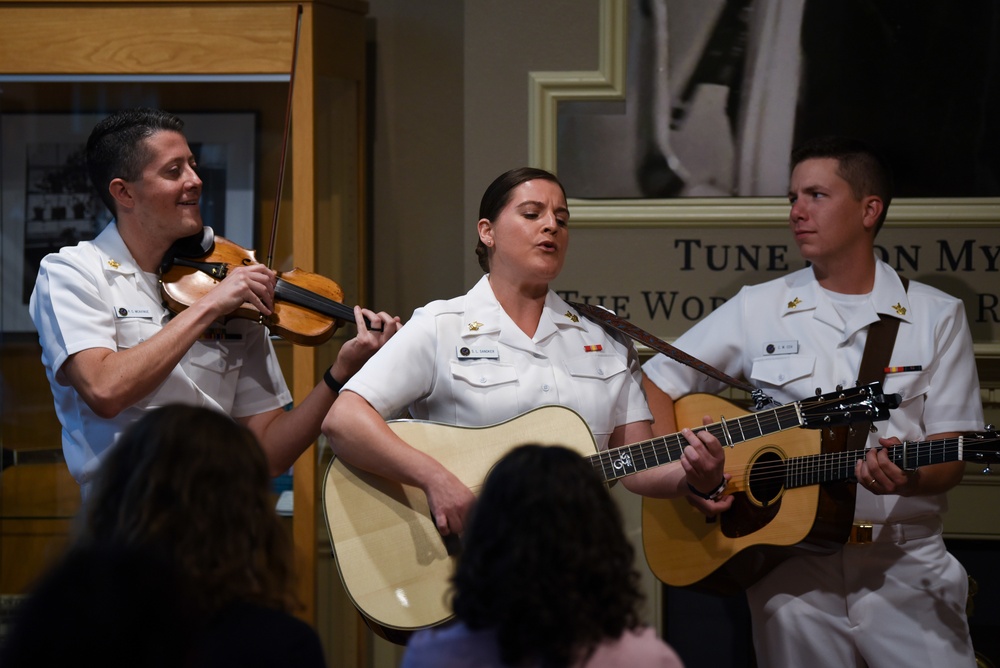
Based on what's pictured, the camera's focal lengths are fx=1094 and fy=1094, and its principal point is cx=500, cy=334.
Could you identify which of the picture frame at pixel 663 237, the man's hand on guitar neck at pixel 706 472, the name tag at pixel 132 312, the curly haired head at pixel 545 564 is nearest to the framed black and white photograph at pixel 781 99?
the picture frame at pixel 663 237

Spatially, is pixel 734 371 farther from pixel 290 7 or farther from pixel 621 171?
pixel 290 7

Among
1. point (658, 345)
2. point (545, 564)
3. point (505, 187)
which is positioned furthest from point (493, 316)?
point (545, 564)

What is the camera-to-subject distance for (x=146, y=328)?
8.41 feet

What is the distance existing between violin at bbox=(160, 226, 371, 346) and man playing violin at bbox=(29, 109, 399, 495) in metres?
0.03

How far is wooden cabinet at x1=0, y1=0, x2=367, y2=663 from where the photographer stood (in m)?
3.22

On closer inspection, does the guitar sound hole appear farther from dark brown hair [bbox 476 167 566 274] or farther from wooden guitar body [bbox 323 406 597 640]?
dark brown hair [bbox 476 167 566 274]

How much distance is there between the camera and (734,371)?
9.43 ft

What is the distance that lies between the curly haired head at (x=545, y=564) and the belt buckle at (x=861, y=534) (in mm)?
1255

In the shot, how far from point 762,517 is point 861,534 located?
0.75 ft

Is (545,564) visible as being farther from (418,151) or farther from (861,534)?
(418,151)

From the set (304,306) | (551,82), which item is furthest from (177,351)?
(551,82)

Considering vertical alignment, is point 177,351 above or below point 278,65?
below

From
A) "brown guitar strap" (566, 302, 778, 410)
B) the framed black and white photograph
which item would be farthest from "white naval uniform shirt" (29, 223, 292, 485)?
the framed black and white photograph

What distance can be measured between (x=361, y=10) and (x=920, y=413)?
2.09 meters
